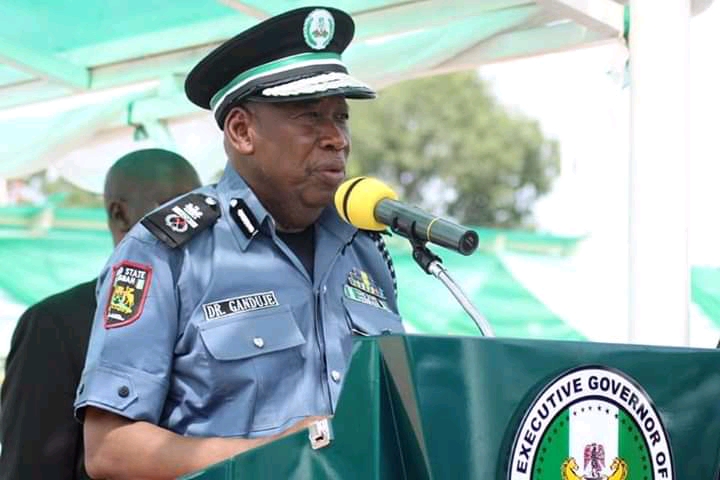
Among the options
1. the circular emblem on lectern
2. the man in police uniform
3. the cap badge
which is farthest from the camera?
the cap badge

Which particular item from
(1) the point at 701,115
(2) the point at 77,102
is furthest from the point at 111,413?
(1) the point at 701,115

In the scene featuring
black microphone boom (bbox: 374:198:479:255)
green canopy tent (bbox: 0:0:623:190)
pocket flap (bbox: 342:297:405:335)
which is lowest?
pocket flap (bbox: 342:297:405:335)

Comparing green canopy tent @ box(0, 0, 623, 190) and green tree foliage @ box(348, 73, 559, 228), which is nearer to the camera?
green canopy tent @ box(0, 0, 623, 190)

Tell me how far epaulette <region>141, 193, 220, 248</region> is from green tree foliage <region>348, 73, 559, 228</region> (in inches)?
1233

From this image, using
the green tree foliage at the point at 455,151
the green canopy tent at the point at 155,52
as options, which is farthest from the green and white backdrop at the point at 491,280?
the green tree foliage at the point at 455,151

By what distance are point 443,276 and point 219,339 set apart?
1.52ft

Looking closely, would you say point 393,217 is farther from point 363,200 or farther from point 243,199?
point 243,199

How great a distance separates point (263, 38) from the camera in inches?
102

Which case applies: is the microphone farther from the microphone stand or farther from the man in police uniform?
the man in police uniform

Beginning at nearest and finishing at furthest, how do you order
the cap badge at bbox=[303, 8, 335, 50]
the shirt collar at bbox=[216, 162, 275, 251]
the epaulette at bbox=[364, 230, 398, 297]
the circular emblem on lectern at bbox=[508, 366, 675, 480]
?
the circular emblem on lectern at bbox=[508, 366, 675, 480] → the shirt collar at bbox=[216, 162, 275, 251] → the cap badge at bbox=[303, 8, 335, 50] → the epaulette at bbox=[364, 230, 398, 297]

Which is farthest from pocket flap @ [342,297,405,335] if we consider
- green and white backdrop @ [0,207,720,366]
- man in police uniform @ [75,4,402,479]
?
green and white backdrop @ [0,207,720,366]

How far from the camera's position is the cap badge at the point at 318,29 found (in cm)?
265

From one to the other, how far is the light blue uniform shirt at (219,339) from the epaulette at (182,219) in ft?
0.05

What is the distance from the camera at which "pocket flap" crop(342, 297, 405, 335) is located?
2.56 metres
